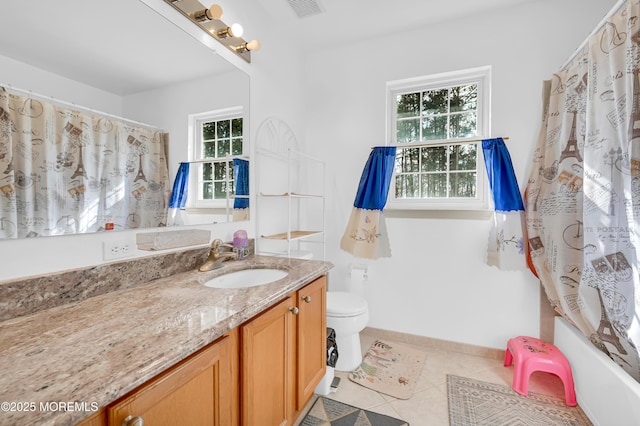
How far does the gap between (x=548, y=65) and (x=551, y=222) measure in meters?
1.12

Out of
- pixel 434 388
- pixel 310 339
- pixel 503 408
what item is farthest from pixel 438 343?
pixel 310 339

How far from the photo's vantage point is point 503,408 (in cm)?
161

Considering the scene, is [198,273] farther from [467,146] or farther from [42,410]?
[467,146]

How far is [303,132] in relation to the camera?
264cm

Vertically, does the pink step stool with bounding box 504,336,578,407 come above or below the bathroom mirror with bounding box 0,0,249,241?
below

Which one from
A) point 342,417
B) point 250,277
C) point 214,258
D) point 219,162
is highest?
point 219,162

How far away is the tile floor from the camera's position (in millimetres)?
1580

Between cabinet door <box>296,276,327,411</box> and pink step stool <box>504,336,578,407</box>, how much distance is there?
1235mm

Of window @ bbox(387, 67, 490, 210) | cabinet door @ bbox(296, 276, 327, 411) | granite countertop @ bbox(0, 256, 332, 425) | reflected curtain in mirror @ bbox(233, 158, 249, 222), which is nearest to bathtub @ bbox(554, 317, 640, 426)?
window @ bbox(387, 67, 490, 210)

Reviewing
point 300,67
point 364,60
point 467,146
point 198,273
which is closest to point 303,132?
point 300,67

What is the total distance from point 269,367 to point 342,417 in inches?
29.9

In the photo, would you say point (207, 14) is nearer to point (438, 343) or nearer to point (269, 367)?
point (269, 367)

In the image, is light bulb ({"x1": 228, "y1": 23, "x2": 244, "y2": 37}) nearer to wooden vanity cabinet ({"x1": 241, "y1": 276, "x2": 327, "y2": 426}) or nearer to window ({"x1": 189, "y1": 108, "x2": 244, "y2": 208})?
window ({"x1": 189, "y1": 108, "x2": 244, "y2": 208})

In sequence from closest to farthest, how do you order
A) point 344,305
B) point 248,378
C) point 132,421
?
1. point 132,421
2. point 248,378
3. point 344,305
